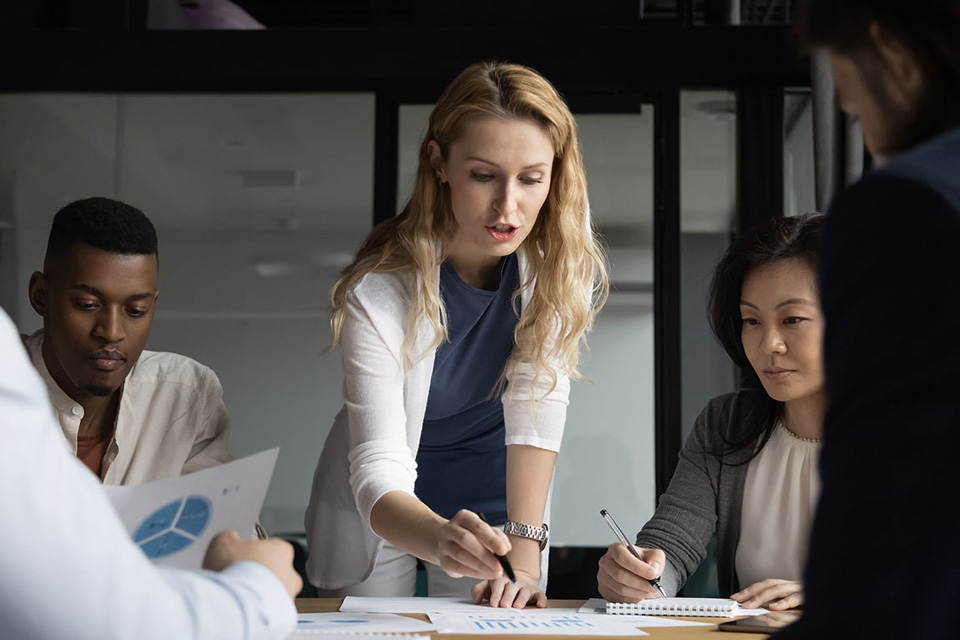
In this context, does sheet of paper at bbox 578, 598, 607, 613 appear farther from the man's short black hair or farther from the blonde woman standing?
the man's short black hair

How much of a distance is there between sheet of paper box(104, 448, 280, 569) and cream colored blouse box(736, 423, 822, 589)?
109 cm

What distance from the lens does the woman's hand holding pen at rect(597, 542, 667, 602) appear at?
1514 millimetres

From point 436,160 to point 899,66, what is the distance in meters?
1.21

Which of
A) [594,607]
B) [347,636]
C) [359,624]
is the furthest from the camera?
[594,607]

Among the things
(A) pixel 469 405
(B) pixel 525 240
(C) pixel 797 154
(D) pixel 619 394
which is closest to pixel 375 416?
(A) pixel 469 405

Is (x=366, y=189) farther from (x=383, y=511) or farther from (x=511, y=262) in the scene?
(x=383, y=511)

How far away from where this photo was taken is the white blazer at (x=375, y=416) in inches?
64.1

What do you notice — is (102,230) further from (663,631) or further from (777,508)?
(777,508)

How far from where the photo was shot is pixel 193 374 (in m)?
1.95

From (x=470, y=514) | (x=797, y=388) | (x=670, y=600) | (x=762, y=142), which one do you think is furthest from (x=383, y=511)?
(x=762, y=142)

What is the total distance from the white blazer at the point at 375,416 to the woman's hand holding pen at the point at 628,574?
0.26 m

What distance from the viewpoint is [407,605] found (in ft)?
4.59

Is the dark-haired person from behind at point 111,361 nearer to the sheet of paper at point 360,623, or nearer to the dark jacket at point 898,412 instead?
the sheet of paper at point 360,623

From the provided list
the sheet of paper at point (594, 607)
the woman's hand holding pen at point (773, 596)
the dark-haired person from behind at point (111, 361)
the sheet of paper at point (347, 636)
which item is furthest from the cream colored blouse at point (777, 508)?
the dark-haired person from behind at point (111, 361)
